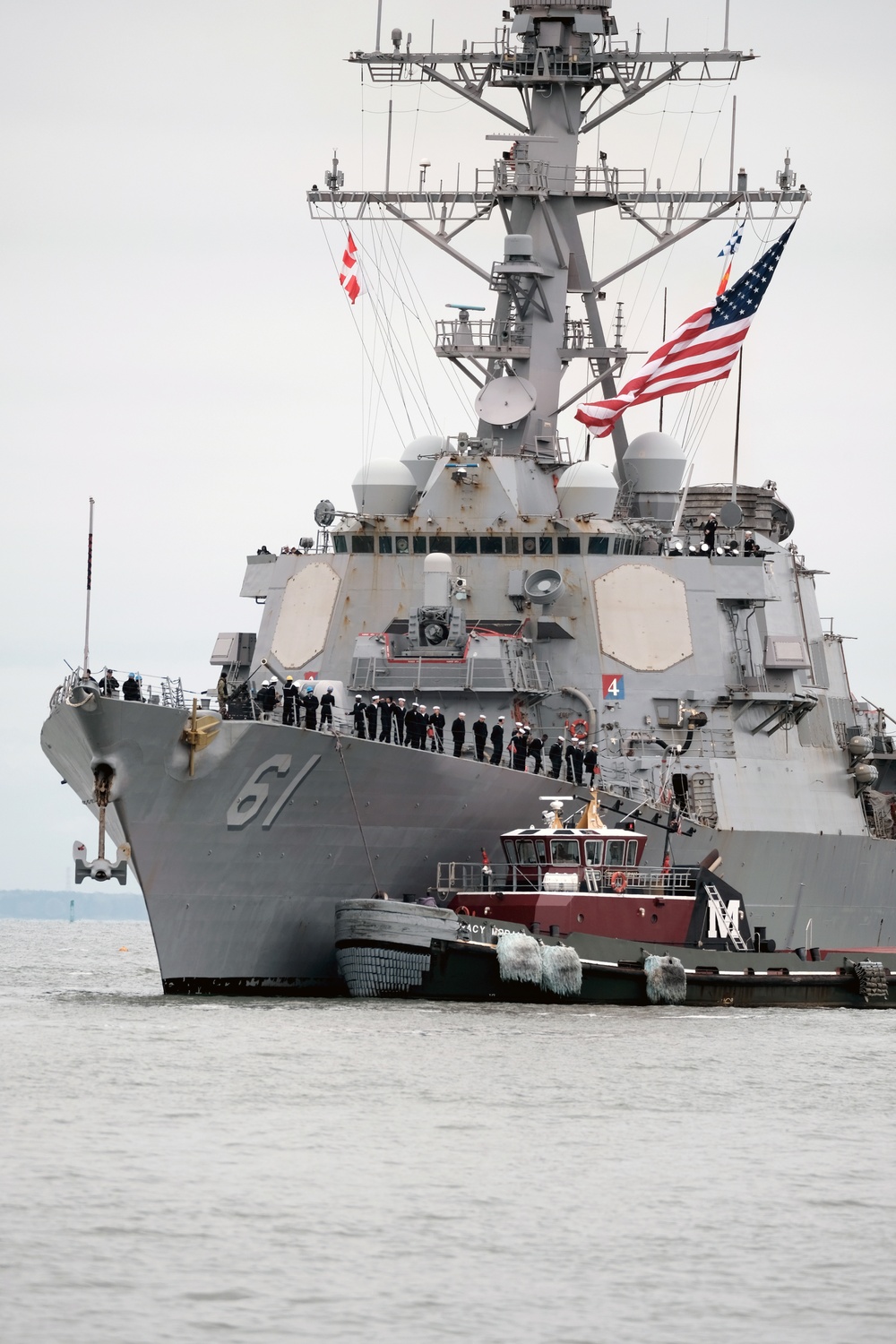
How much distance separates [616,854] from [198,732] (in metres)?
5.34

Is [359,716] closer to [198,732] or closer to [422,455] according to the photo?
[198,732]

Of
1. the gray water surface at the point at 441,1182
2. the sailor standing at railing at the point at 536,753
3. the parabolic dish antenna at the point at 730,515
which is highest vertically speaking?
the parabolic dish antenna at the point at 730,515

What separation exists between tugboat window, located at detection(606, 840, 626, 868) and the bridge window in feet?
1.28

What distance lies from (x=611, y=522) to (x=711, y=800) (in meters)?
4.43

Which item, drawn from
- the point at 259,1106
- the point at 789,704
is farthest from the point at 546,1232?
the point at 789,704

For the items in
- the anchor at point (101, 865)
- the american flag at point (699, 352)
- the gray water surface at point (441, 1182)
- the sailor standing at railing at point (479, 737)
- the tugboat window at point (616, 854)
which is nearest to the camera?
the gray water surface at point (441, 1182)

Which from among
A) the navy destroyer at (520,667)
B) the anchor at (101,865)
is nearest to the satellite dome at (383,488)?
the navy destroyer at (520,667)

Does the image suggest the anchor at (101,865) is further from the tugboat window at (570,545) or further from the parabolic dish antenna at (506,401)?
the parabolic dish antenna at (506,401)

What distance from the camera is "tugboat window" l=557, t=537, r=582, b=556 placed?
104 ft

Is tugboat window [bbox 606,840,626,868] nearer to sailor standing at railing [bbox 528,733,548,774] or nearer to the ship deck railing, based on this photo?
the ship deck railing

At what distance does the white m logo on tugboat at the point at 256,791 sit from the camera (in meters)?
25.8

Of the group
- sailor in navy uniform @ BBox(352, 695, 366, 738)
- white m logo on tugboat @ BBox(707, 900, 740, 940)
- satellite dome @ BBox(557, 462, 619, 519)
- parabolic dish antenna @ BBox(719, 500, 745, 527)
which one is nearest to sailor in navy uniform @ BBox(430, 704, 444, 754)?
sailor in navy uniform @ BBox(352, 695, 366, 738)

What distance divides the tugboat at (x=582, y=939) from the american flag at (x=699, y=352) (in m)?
6.13

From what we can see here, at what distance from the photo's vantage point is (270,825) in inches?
1029
